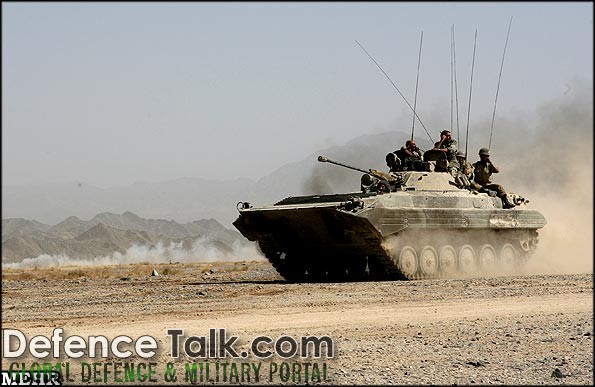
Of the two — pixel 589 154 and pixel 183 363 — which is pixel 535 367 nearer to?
pixel 183 363

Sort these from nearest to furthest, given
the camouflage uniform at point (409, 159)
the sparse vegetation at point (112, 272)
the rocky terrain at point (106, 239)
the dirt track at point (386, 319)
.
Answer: the dirt track at point (386, 319), the camouflage uniform at point (409, 159), the sparse vegetation at point (112, 272), the rocky terrain at point (106, 239)

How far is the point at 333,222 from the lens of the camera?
23.0m

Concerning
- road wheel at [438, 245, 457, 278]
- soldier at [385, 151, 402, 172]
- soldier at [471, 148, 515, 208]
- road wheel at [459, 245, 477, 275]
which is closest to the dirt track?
road wheel at [438, 245, 457, 278]

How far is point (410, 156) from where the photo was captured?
2623 cm

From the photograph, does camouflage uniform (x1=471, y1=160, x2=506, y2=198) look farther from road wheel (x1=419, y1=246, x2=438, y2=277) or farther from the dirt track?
the dirt track

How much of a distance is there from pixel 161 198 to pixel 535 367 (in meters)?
68.0

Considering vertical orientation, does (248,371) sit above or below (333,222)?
below

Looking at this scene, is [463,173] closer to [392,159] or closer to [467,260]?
[392,159]

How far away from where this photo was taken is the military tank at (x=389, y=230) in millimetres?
22984

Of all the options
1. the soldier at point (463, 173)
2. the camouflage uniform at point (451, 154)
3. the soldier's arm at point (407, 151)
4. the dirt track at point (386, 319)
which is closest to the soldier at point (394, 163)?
the soldier's arm at point (407, 151)

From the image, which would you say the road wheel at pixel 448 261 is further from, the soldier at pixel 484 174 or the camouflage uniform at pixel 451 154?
the soldier at pixel 484 174

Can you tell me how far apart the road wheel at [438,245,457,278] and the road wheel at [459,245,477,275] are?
0.23m

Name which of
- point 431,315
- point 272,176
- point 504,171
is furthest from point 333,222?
point 272,176

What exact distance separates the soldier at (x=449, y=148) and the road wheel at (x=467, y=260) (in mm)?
2141
